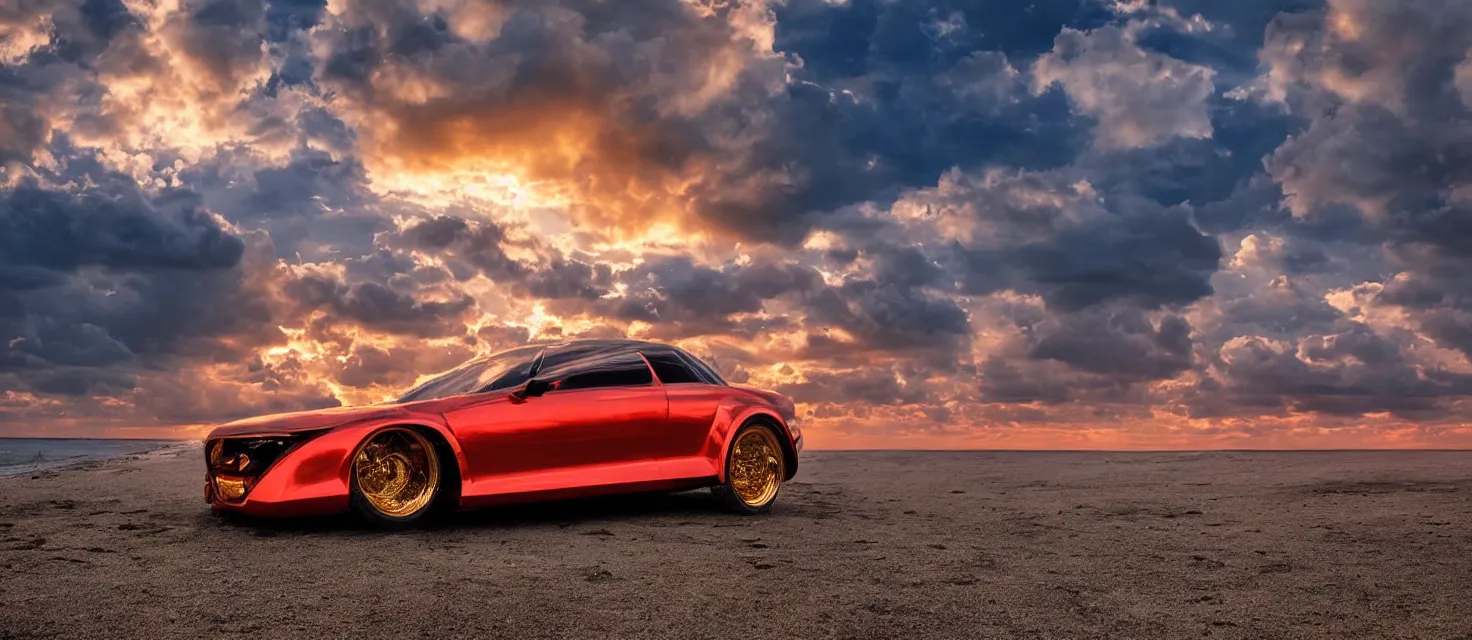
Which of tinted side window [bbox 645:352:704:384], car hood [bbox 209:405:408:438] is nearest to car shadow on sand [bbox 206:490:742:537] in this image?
car hood [bbox 209:405:408:438]

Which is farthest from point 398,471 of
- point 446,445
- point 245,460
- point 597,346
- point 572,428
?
point 597,346

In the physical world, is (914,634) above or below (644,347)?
below

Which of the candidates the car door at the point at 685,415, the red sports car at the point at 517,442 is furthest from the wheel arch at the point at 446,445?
the car door at the point at 685,415

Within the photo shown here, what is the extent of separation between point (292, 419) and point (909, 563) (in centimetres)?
406

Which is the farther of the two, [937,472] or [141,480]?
[937,472]

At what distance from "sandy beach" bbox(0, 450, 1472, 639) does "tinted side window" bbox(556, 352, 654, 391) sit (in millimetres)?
973

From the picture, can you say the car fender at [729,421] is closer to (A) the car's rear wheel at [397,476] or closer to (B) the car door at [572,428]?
(B) the car door at [572,428]

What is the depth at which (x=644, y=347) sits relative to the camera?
8508 millimetres

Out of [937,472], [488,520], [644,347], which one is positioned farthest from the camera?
[937,472]

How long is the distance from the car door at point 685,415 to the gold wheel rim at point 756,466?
1.08ft

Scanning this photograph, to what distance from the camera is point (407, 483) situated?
7.02m

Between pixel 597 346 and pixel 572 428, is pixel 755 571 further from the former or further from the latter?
pixel 597 346

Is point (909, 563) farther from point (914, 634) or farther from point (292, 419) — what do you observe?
point (292, 419)

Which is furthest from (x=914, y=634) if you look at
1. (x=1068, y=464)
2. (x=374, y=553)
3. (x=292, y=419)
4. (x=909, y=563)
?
(x=1068, y=464)
